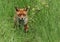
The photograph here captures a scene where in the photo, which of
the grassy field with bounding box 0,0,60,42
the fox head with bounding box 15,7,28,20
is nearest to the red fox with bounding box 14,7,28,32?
the fox head with bounding box 15,7,28,20

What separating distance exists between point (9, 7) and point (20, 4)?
311 mm

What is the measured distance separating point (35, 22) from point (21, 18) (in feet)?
1.82

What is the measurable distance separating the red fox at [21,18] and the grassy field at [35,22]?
5.5 inches

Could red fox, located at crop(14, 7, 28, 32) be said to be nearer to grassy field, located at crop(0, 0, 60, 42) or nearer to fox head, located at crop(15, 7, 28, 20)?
fox head, located at crop(15, 7, 28, 20)

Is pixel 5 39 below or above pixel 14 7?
below

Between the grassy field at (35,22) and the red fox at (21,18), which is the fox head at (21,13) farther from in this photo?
the grassy field at (35,22)

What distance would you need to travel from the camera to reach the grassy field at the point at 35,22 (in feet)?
22.4

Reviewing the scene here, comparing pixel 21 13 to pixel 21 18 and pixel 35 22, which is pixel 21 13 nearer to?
pixel 21 18

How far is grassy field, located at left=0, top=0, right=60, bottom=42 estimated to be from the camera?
681 cm

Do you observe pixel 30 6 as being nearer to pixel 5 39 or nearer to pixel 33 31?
pixel 33 31

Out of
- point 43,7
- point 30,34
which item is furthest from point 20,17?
point 43,7

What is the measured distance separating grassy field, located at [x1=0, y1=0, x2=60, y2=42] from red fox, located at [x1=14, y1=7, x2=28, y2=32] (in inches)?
5.5

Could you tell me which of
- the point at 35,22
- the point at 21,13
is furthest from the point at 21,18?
the point at 35,22

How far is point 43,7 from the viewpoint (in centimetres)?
754
